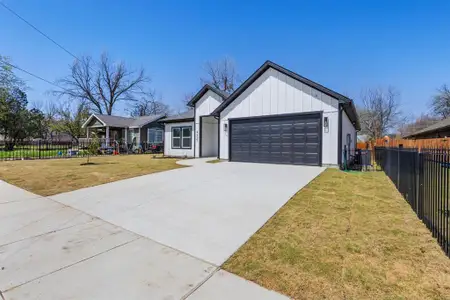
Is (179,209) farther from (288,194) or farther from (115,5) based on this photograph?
(115,5)

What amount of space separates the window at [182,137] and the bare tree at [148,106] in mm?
25851

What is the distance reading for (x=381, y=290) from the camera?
215cm

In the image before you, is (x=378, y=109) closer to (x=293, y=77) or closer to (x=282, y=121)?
(x=293, y=77)

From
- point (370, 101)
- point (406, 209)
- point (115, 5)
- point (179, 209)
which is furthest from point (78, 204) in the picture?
point (370, 101)

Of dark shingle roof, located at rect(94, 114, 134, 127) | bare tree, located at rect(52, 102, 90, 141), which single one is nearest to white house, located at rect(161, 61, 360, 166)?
dark shingle roof, located at rect(94, 114, 134, 127)

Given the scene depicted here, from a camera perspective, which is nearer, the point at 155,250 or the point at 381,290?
the point at 381,290

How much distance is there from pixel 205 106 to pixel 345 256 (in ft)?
48.8

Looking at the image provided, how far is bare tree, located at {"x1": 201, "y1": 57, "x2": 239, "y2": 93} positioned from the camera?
114ft

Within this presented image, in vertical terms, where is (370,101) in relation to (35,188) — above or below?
above

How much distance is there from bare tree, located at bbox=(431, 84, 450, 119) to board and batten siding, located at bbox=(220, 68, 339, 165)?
35.3 m

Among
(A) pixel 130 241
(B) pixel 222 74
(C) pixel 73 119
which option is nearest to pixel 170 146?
(A) pixel 130 241

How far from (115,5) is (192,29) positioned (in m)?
5.01

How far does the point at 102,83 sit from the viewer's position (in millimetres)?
37344

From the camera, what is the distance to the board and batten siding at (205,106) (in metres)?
16.3
